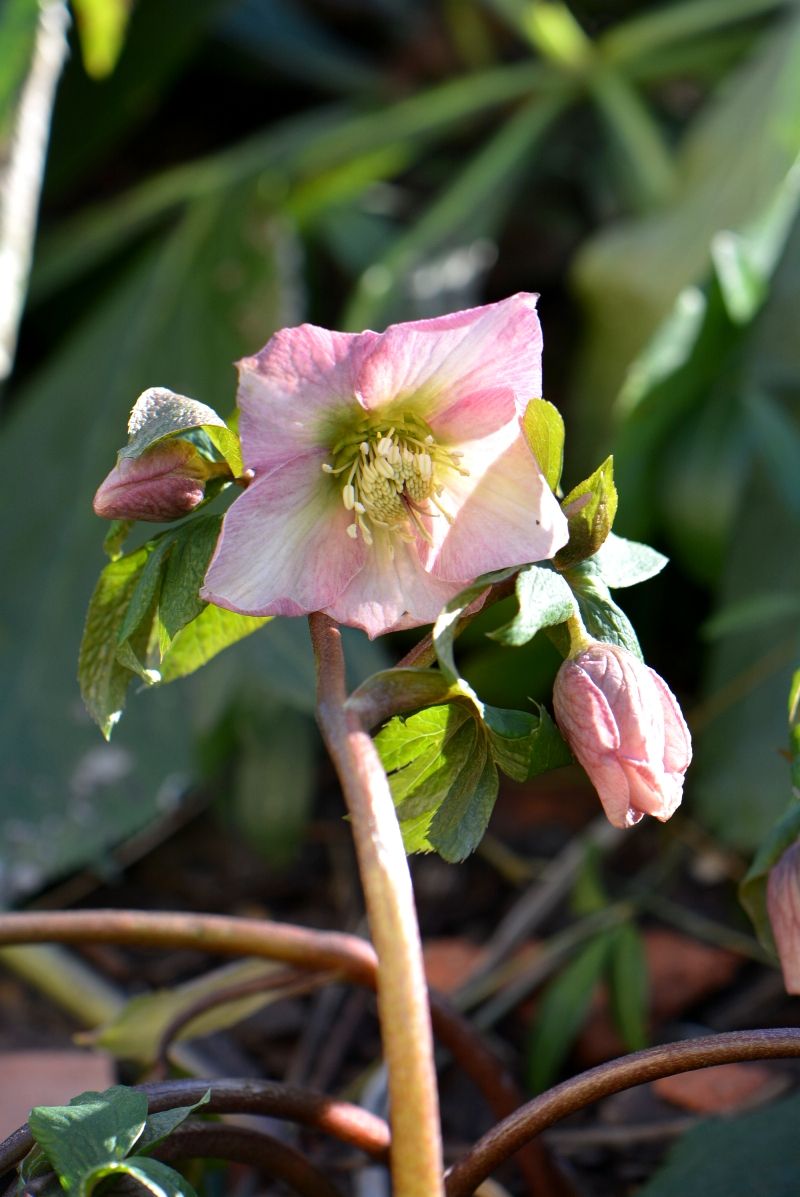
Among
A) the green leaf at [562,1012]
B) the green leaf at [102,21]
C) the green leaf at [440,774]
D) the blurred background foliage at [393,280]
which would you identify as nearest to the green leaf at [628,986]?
the green leaf at [562,1012]

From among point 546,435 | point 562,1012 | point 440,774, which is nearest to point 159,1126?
point 440,774

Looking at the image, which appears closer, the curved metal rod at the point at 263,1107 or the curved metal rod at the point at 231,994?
the curved metal rod at the point at 263,1107

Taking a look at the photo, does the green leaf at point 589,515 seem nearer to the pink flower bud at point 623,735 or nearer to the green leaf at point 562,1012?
the pink flower bud at point 623,735

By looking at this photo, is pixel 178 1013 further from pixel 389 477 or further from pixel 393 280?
pixel 393 280

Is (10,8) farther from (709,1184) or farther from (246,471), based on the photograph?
(709,1184)

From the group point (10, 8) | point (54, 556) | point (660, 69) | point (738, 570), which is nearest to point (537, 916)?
point (738, 570)

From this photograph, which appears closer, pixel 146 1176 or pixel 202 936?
pixel 146 1176
